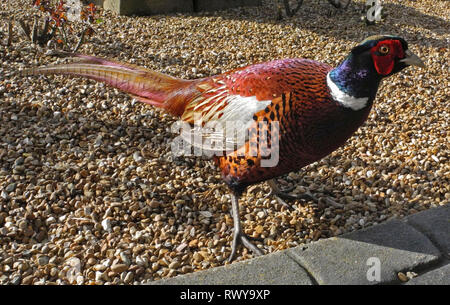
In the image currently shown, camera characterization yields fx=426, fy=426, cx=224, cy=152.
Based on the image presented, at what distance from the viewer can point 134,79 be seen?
2244 mm

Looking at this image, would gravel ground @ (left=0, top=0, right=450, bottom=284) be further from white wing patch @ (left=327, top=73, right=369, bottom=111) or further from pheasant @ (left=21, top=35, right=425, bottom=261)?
white wing patch @ (left=327, top=73, right=369, bottom=111)

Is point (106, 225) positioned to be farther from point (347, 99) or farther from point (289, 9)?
point (289, 9)

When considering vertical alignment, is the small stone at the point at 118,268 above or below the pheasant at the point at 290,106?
below

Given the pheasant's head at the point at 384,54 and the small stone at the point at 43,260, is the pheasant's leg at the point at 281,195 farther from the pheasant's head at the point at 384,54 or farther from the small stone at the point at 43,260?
the small stone at the point at 43,260

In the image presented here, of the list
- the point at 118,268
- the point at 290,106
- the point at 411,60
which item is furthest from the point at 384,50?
the point at 118,268

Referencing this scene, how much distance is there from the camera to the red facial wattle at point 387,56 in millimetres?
1763

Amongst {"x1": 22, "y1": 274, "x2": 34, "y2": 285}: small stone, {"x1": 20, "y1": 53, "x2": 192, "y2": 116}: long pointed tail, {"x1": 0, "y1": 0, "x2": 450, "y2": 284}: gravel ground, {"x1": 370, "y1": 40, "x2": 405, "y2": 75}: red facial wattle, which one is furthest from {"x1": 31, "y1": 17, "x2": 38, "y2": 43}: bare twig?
{"x1": 370, "y1": 40, "x2": 405, "y2": 75}: red facial wattle

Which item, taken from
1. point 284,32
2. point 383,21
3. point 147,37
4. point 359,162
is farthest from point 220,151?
point 383,21

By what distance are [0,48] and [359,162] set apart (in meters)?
3.60

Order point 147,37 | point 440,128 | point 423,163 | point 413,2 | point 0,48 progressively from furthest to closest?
point 413,2 → point 147,37 → point 0,48 → point 440,128 → point 423,163

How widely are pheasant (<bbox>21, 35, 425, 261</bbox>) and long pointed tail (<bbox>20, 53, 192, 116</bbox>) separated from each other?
0.11m

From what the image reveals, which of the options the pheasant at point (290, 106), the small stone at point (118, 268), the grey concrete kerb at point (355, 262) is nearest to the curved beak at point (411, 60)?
the pheasant at point (290, 106)

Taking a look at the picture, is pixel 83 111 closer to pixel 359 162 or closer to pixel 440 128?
pixel 359 162

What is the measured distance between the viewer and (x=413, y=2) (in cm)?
737
